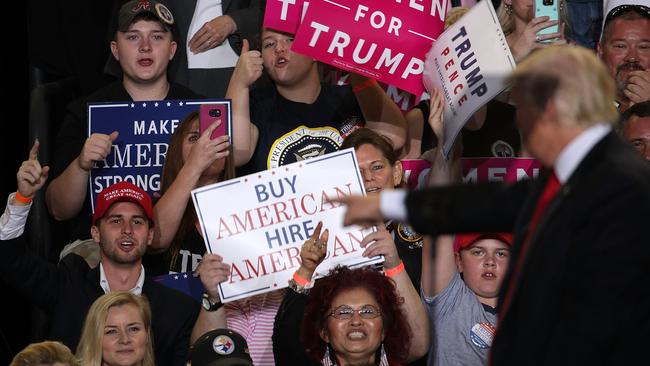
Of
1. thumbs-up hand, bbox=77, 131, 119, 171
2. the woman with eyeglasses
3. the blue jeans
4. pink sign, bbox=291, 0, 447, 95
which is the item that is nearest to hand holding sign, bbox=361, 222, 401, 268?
the woman with eyeglasses

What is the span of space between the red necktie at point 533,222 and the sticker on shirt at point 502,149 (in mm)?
2625

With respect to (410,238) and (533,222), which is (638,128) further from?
(533,222)

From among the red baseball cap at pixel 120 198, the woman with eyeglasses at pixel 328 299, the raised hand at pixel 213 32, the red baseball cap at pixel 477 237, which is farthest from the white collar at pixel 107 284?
the raised hand at pixel 213 32

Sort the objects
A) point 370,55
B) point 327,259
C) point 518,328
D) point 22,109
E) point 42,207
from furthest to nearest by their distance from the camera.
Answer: point 22,109 → point 42,207 → point 370,55 → point 327,259 → point 518,328

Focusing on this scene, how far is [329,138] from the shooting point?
562 cm

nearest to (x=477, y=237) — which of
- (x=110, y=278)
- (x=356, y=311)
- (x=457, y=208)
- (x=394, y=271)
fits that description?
(x=394, y=271)

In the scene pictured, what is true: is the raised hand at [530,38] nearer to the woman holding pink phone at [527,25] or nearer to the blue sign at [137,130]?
the woman holding pink phone at [527,25]

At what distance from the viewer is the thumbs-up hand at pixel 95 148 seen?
5.34m

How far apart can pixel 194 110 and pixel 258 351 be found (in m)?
1.16

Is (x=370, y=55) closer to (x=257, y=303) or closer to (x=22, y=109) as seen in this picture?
(x=257, y=303)

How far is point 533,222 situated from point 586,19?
10.9 feet

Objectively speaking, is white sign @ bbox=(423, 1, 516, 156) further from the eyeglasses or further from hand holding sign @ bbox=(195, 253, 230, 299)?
hand holding sign @ bbox=(195, 253, 230, 299)

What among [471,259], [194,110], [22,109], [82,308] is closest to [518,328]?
[471,259]

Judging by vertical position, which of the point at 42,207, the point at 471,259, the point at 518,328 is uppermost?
the point at 42,207
